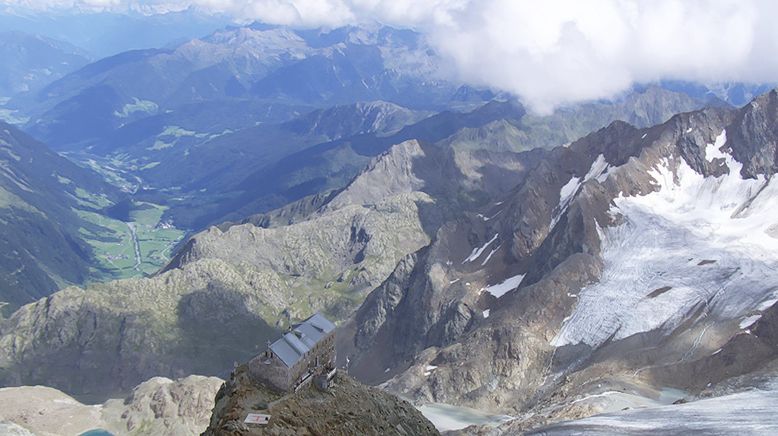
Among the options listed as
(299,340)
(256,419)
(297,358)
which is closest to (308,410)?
(297,358)

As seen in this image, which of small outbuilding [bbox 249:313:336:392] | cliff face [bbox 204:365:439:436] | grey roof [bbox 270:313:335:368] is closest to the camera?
cliff face [bbox 204:365:439:436]

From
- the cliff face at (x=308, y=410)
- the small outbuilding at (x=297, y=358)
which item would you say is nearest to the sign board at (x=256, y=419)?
the cliff face at (x=308, y=410)

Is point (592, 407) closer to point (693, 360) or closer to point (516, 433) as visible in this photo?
point (516, 433)

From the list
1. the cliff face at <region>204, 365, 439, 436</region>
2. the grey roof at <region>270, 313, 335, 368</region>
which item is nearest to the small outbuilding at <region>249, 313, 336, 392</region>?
the grey roof at <region>270, 313, 335, 368</region>

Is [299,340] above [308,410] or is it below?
above

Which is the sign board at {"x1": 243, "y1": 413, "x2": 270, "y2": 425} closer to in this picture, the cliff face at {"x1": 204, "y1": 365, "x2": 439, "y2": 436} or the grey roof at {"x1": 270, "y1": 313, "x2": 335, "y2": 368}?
the cliff face at {"x1": 204, "y1": 365, "x2": 439, "y2": 436}

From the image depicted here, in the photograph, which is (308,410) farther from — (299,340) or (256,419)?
(299,340)

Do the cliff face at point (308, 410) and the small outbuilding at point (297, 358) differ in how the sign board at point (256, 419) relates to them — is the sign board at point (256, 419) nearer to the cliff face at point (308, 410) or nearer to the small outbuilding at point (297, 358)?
the cliff face at point (308, 410)

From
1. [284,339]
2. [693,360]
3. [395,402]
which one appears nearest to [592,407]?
[693,360]
